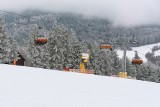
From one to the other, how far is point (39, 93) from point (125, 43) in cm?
3176

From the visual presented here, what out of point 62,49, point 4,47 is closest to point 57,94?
point 4,47

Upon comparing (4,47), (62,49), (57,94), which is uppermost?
(62,49)

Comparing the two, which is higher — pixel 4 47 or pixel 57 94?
pixel 4 47

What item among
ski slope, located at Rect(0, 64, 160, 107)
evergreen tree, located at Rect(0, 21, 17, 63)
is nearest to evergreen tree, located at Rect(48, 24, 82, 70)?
evergreen tree, located at Rect(0, 21, 17, 63)

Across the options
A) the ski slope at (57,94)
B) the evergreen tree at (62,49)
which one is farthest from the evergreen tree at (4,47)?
the ski slope at (57,94)

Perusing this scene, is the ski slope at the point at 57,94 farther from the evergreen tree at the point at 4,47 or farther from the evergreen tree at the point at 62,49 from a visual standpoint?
the evergreen tree at the point at 62,49

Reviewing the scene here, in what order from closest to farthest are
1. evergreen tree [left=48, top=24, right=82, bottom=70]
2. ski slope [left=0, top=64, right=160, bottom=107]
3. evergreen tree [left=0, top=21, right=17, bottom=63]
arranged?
1. ski slope [left=0, top=64, right=160, bottom=107]
2. evergreen tree [left=0, top=21, right=17, bottom=63]
3. evergreen tree [left=48, top=24, right=82, bottom=70]

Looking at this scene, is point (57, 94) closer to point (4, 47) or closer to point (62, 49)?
point (4, 47)

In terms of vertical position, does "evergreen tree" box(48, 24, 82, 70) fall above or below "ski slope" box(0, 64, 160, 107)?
above

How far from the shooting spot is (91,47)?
77.8m

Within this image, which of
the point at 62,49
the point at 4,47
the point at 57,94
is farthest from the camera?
the point at 62,49

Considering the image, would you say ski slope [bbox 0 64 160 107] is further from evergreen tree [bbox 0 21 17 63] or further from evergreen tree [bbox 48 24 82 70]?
evergreen tree [bbox 48 24 82 70]

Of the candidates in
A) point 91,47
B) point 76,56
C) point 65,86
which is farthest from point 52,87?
point 91,47

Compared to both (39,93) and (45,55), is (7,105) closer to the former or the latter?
(39,93)
